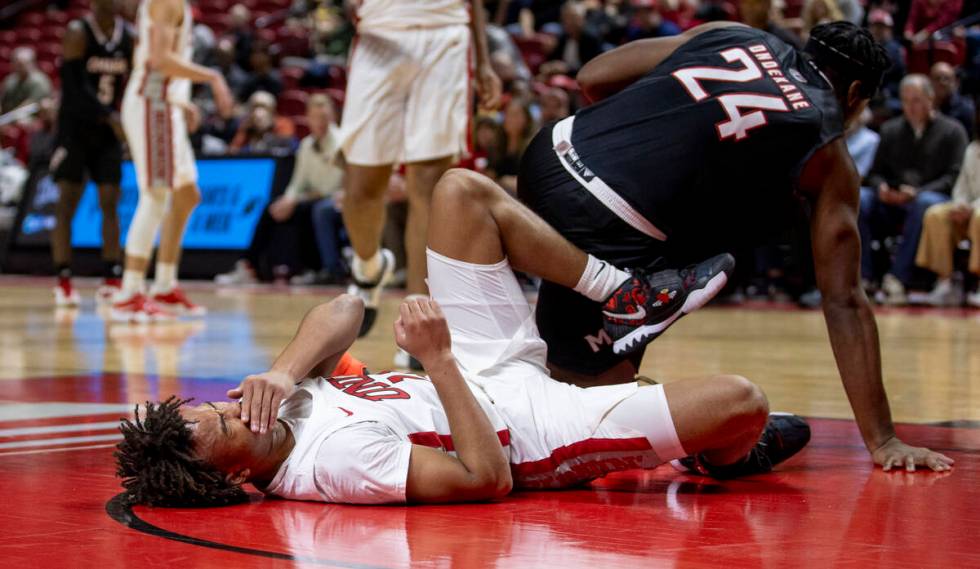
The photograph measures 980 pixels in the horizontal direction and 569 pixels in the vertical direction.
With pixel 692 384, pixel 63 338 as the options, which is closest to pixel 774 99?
pixel 692 384

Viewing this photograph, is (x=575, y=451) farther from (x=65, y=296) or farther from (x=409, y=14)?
(x=65, y=296)

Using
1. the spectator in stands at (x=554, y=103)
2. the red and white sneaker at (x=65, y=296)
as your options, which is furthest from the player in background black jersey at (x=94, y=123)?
the spectator in stands at (x=554, y=103)

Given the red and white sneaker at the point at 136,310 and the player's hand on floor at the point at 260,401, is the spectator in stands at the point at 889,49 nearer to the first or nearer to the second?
the red and white sneaker at the point at 136,310

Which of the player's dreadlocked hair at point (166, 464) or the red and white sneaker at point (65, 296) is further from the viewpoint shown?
the red and white sneaker at point (65, 296)

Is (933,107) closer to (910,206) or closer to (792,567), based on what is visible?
(910,206)

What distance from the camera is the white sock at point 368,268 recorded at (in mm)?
5660

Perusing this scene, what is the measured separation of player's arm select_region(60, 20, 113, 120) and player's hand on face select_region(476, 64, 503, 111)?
395 centimetres

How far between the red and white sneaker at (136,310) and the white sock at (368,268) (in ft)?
7.81

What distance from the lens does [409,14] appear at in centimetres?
539

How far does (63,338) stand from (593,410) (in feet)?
14.7

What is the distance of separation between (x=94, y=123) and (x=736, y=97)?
6506 millimetres

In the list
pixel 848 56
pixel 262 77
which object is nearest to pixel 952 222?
pixel 848 56

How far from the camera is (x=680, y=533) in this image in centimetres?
237

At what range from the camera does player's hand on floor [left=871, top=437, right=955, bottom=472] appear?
3.06 m
